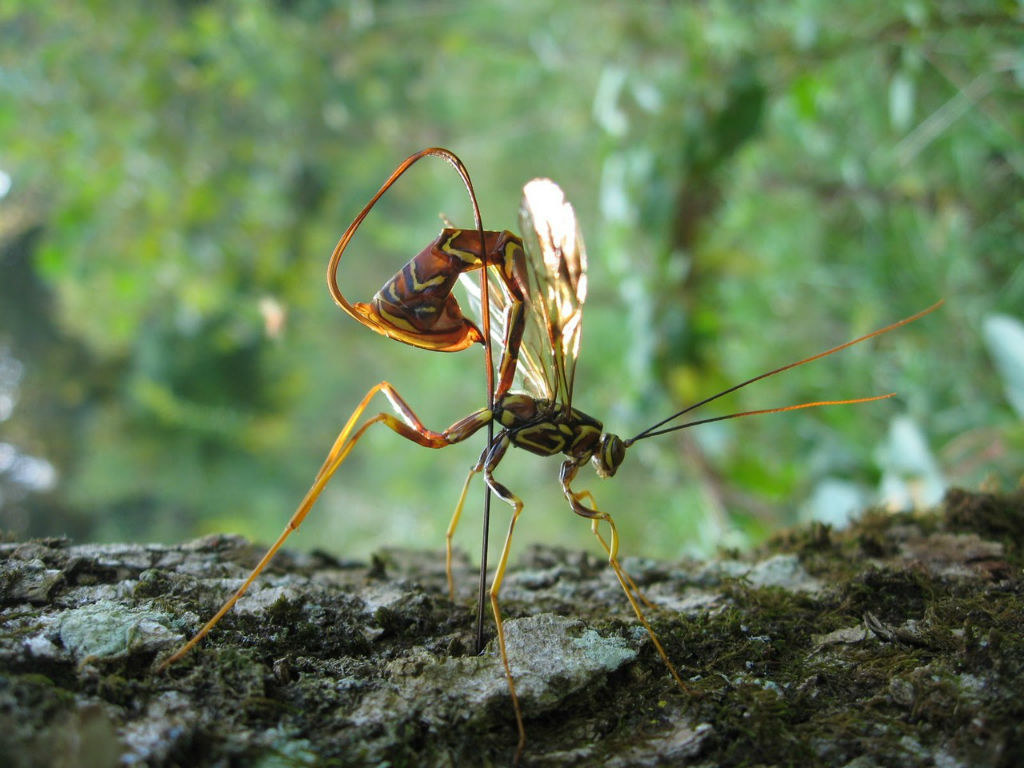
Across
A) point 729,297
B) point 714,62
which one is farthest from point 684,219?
point 729,297

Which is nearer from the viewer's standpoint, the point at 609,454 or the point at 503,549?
the point at 503,549

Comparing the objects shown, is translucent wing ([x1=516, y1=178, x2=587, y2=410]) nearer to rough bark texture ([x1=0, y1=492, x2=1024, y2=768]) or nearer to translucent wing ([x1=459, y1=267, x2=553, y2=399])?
translucent wing ([x1=459, y1=267, x2=553, y2=399])

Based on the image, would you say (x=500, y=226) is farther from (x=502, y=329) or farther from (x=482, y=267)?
(x=482, y=267)

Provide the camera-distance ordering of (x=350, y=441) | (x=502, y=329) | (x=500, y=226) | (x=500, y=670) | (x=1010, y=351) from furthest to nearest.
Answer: (x=500, y=226)
(x=1010, y=351)
(x=502, y=329)
(x=350, y=441)
(x=500, y=670)

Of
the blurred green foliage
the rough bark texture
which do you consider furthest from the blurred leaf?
the rough bark texture

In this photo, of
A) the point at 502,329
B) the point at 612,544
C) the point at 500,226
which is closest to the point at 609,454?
the point at 612,544

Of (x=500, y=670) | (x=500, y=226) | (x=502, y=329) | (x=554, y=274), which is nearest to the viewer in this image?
(x=500, y=670)
